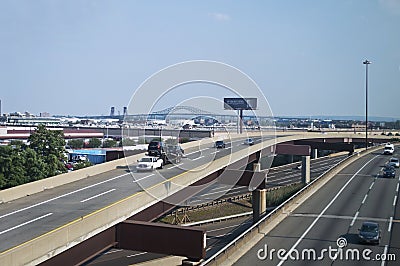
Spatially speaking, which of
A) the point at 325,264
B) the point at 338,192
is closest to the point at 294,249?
the point at 325,264

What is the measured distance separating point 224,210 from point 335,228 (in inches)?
925

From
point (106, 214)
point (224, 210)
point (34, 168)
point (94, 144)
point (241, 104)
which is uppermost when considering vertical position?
point (241, 104)

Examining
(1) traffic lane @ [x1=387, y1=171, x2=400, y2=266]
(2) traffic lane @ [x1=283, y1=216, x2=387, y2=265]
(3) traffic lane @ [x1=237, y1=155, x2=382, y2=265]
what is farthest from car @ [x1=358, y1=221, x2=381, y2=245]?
(3) traffic lane @ [x1=237, y1=155, x2=382, y2=265]

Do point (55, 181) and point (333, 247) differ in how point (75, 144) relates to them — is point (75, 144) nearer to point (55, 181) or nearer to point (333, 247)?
point (55, 181)

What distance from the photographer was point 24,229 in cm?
1592

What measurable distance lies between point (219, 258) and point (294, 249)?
14.8 ft

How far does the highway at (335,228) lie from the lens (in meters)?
19.7

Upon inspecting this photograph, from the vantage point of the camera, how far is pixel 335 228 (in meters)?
25.3

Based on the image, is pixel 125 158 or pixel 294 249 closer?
pixel 294 249

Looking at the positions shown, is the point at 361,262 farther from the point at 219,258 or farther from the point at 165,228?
the point at 165,228

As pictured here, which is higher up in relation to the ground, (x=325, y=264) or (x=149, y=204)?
(x=149, y=204)

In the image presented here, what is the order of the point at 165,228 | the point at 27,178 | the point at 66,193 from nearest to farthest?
the point at 165,228
the point at 66,193
the point at 27,178

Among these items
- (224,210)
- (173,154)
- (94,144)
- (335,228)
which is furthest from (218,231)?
(94,144)

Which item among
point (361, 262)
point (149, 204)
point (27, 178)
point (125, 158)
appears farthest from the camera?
point (27, 178)
